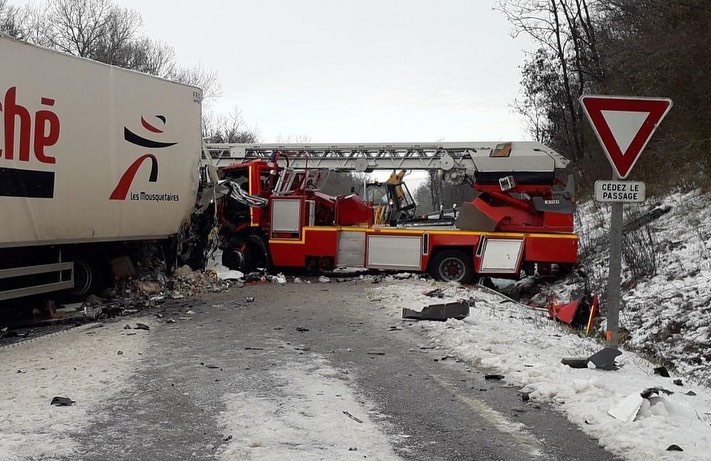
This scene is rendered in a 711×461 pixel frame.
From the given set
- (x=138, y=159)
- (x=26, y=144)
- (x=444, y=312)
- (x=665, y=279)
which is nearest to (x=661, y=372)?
(x=444, y=312)

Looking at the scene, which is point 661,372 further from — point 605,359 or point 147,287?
point 147,287

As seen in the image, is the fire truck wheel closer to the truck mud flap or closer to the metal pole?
the truck mud flap

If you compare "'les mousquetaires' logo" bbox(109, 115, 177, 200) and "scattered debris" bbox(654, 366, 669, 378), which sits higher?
"'les mousquetaires' logo" bbox(109, 115, 177, 200)

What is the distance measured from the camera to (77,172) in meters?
10.0

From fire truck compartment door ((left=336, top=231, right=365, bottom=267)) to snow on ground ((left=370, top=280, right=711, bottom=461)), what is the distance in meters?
5.51

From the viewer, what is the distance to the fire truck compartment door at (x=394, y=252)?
15938mm

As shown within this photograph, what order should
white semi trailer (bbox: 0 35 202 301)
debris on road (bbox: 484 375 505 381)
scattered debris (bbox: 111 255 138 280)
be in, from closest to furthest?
debris on road (bbox: 484 375 505 381) < white semi trailer (bbox: 0 35 202 301) < scattered debris (bbox: 111 255 138 280)

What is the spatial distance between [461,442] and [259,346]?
12.3ft

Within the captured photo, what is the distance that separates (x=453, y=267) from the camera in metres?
16.0

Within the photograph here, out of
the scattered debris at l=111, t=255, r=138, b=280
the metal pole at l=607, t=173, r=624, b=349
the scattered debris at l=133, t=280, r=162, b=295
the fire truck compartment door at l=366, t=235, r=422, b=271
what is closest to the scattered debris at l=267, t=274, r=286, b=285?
the fire truck compartment door at l=366, t=235, r=422, b=271

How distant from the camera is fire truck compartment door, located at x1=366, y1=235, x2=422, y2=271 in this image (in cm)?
1594

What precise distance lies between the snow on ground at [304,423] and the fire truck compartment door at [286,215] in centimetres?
988

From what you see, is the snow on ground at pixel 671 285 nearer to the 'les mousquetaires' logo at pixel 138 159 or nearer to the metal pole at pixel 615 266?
the metal pole at pixel 615 266

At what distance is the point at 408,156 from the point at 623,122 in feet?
35.8
